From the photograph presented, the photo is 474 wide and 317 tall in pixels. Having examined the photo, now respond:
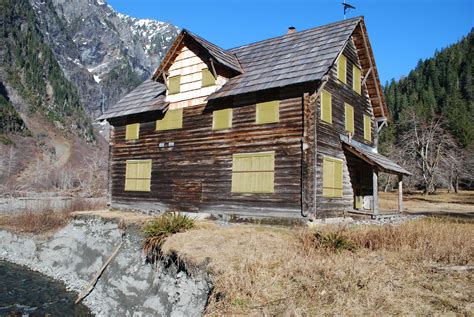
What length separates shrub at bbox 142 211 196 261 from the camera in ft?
46.5

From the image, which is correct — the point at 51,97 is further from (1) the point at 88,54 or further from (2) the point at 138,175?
(2) the point at 138,175

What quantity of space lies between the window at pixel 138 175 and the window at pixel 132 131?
1.38 meters

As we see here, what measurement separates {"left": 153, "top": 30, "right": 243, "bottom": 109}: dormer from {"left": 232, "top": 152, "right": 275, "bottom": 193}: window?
3952 mm

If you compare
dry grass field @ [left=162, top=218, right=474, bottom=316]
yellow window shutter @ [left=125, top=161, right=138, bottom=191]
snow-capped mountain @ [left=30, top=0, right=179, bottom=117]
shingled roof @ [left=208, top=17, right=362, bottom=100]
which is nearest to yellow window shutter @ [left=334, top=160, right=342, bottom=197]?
shingled roof @ [left=208, top=17, right=362, bottom=100]

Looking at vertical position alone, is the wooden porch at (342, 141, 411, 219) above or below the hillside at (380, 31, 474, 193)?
below

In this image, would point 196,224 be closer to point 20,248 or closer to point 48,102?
point 20,248

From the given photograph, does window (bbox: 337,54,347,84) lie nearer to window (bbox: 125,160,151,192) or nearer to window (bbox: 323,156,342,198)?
window (bbox: 323,156,342,198)

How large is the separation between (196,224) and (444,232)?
8.94m

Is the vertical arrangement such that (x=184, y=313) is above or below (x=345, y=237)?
below

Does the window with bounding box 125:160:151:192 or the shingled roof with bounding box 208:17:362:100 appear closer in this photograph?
the shingled roof with bounding box 208:17:362:100

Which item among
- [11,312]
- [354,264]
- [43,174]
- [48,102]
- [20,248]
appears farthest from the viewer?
[48,102]

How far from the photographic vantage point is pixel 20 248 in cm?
2172

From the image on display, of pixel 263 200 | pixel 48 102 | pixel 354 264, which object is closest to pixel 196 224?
pixel 263 200

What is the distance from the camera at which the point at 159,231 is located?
14.4 metres
